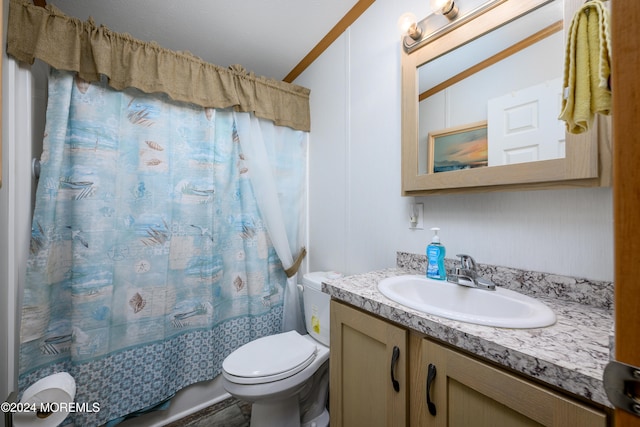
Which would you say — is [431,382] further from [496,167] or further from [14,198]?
[14,198]

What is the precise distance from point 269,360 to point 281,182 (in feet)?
3.87

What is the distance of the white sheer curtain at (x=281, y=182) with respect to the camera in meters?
1.74

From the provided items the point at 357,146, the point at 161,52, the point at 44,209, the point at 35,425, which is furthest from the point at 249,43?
the point at 35,425

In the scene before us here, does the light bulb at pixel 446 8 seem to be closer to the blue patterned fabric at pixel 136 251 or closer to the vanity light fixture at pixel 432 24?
the vanity light fixture at pixel 432 24

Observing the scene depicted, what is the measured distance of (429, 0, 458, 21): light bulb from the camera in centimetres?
104

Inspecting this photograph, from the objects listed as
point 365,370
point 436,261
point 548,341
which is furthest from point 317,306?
point 548,341

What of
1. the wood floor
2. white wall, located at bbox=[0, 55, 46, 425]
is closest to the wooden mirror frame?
the wood floor

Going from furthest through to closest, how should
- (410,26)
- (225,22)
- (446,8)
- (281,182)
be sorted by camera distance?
1. (281,182)
2. (225,22)
3. (410,26)
4. (446,8)

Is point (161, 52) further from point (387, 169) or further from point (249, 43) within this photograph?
point (387, 169)

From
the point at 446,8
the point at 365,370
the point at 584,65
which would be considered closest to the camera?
the point at 584,65

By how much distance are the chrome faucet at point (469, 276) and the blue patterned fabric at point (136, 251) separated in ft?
4.10

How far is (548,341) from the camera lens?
572mm

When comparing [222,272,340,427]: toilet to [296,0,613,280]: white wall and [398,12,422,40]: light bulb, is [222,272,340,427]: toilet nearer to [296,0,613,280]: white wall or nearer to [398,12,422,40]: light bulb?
[296,0,613,280]: white wall

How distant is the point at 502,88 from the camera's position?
0.96m
